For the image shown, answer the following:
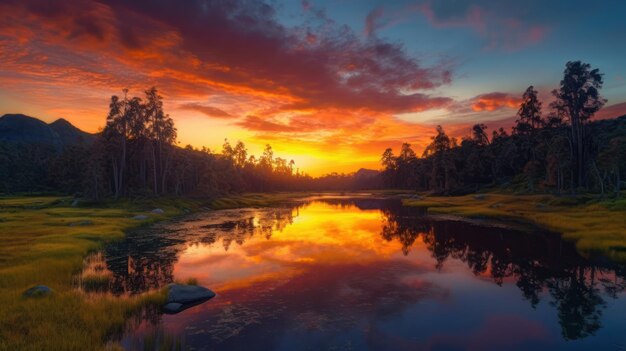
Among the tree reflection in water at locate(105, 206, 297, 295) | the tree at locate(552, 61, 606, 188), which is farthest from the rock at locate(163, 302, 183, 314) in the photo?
the tree at locate(552, 61, 606, 188)

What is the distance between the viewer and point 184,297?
70.8ft

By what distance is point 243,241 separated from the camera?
43719 mm

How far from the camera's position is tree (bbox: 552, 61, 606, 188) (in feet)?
→ 248

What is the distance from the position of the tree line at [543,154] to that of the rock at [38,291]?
7306cm

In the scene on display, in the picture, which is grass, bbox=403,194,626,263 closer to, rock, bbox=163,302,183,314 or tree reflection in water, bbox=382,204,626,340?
tree reflection in water, bbox=382,204,626,340

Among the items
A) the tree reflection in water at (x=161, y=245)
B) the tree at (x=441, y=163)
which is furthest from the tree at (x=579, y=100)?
the tree reflection in water at (x=161, y=245)

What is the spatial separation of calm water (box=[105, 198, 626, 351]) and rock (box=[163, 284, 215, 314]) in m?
0.79

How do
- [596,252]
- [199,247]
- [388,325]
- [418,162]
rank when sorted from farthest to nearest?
[418,162]
[199,247]
[596,252]
[388,325]

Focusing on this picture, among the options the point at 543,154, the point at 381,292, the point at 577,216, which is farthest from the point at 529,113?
the point at 381,292

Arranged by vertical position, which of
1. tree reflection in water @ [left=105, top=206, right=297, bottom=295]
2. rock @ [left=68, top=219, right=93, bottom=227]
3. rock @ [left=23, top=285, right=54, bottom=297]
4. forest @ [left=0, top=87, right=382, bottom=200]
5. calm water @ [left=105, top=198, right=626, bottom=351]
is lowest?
calm water @ [left=105, top=198, right=626, bottom=351]

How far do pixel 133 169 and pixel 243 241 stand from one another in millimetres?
86125

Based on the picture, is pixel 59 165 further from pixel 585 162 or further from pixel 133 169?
pixel 585 162

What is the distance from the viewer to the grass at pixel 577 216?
1303 inches

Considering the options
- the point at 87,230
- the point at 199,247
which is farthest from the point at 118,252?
the point at 87,230
